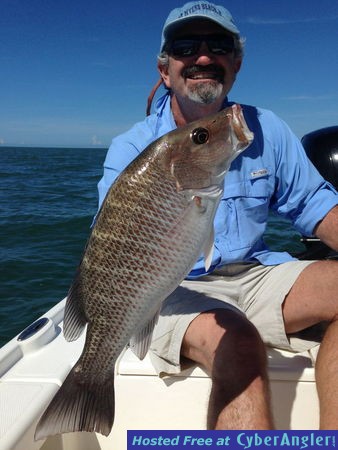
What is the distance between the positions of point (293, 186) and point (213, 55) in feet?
3.54

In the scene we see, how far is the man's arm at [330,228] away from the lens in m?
2.83

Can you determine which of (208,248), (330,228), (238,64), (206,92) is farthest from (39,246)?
(208,248)

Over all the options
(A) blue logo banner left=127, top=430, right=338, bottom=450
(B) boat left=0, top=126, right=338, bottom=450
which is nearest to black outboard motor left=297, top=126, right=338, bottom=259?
(B) boat left=0, top=126, right=338, bottom=450

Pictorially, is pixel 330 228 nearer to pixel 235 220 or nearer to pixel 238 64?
pixel 235 220

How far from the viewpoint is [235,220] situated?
113 inches

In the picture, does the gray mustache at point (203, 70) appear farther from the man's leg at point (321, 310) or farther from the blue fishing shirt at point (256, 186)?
the man's leg at point (321, 310)

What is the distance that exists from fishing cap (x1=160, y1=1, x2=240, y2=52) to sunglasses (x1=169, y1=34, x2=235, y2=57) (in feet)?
0.26

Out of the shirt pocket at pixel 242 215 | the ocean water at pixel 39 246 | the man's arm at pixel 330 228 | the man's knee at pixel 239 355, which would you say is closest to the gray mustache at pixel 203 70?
the shirt pocket at pixel 242 215

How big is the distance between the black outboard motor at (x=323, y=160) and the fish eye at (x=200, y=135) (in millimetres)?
2662

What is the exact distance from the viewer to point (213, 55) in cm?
298

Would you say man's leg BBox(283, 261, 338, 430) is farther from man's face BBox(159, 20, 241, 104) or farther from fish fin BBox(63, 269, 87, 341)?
man's face BBox(159, 20, 241, 104)

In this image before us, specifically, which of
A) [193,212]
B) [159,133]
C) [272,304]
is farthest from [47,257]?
[193,212]

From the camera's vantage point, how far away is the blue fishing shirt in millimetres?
2857

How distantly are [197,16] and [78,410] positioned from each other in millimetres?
2550
